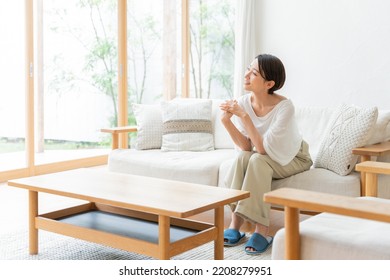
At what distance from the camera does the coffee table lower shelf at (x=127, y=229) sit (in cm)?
264

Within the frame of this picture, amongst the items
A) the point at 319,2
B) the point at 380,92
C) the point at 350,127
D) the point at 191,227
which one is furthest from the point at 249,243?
the point at 319,2

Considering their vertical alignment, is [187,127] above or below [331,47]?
below

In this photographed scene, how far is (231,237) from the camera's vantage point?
3330 mm

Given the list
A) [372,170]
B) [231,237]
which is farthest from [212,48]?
[372,170]

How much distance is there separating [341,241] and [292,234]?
0.54 ft

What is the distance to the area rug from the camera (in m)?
3.10

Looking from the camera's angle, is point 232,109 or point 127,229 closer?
point 127,229

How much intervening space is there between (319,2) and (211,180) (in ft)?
8.80

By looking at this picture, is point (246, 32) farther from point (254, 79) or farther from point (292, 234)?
point (292, 234)

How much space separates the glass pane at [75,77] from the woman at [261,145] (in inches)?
95.6

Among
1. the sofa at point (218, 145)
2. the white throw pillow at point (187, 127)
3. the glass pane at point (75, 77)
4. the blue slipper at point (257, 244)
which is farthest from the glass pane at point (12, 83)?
the blue slipper at point (257, 244)

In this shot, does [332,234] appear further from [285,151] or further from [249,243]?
[285,151]
